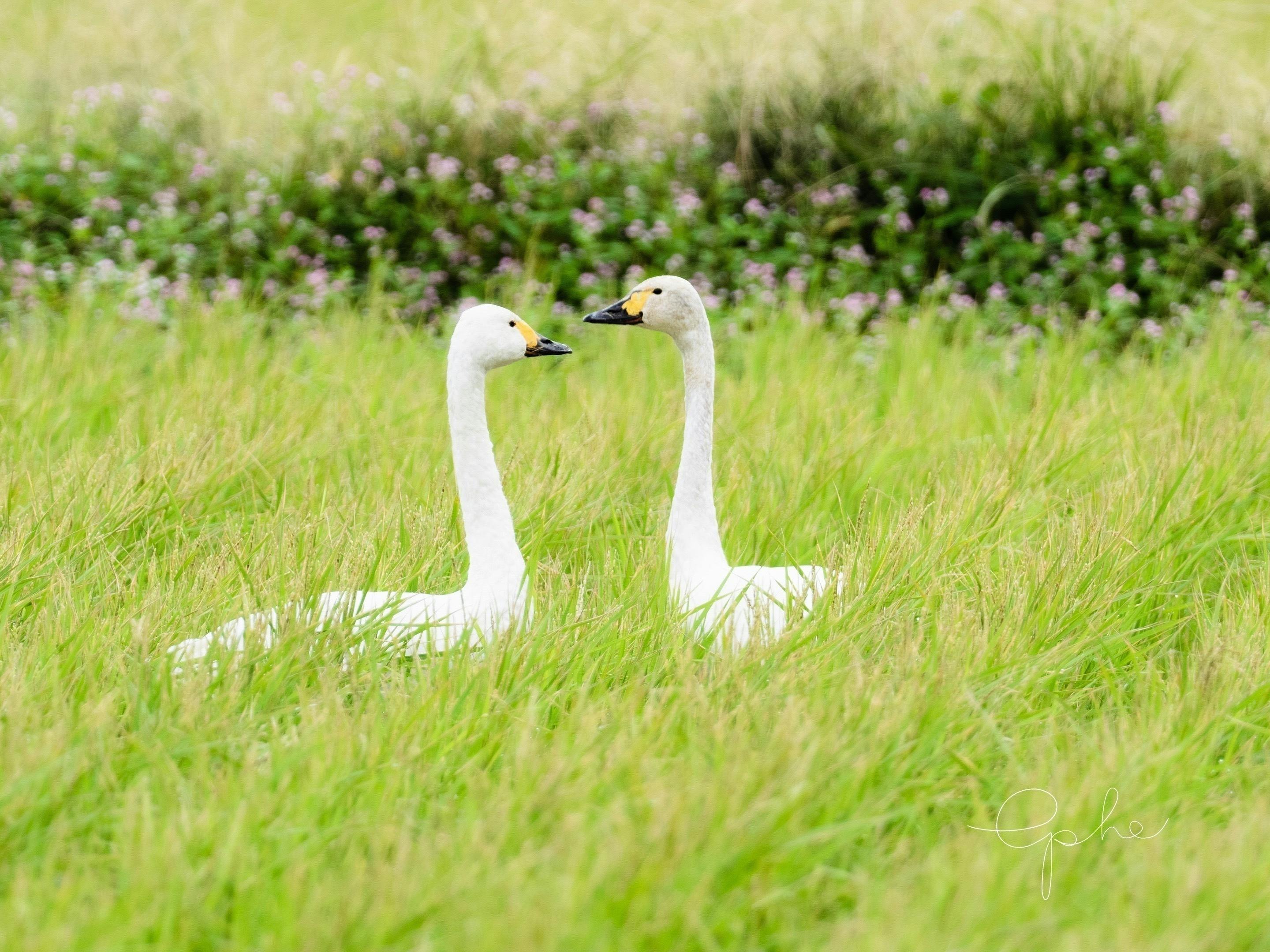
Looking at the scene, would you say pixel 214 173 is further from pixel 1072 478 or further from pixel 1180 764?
pixel 1180 764

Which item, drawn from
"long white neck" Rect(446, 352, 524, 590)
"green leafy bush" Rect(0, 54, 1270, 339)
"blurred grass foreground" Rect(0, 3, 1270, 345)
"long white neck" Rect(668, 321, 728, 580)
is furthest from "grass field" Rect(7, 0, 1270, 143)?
"long white neck" Rect(446, 352, 524, 590)

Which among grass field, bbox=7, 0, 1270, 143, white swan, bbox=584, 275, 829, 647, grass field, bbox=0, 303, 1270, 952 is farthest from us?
grass field, bbox=7, 0, 1270, 143

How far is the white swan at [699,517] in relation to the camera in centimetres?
366

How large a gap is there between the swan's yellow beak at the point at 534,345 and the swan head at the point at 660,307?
15 centimetres

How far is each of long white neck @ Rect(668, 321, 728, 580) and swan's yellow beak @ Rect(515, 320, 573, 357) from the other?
1.13ft

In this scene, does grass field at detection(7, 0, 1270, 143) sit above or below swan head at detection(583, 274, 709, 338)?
above

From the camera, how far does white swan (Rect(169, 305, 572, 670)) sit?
3391 millimetres

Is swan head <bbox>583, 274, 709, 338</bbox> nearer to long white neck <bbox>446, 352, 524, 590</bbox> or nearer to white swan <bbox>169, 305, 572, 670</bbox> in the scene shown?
white swan <bbox>169, 305, 572, 670</bbox>

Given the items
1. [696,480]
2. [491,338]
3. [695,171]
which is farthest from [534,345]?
[695,171]

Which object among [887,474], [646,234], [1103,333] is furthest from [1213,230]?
[887,474]

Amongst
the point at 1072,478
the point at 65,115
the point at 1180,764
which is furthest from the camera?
the point at 65,115

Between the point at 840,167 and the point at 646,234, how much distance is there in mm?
1427

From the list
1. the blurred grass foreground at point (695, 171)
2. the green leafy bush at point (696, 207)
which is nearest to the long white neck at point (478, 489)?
the blurred grass foreground at point (695, 171)

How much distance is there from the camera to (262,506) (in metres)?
4.54
